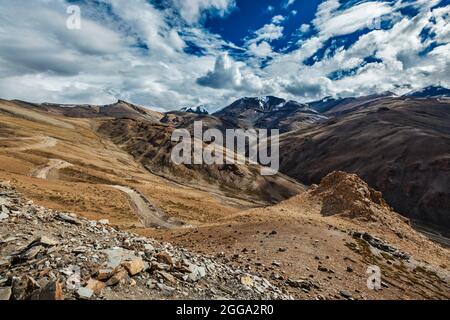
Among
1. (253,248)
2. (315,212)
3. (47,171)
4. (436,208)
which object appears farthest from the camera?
(436,208)

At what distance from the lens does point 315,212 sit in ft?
203

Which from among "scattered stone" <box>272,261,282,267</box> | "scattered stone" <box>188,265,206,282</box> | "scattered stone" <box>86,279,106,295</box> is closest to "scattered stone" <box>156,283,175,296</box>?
"scattered stone" <box>188,265,206,282</box>

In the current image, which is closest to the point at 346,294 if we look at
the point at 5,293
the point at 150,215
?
the point at 5,293

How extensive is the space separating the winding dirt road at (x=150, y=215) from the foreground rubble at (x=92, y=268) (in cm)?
5264

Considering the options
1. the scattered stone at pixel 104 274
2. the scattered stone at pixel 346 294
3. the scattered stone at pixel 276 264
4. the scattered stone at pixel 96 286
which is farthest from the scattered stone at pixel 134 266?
the scattered stone at pixel 346 294

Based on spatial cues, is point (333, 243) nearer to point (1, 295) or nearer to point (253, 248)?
point (253, 248)

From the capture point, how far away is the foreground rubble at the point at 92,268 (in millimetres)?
18078

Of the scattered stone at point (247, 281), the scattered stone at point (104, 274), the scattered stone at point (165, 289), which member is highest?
the scattered stone at point (104, 274)

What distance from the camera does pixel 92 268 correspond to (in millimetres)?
20047

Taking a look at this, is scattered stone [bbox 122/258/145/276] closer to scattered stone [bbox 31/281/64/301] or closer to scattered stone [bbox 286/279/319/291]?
scattered stone [bbox 31/281/64/301]

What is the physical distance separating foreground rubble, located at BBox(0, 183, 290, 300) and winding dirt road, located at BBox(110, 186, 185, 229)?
173ft

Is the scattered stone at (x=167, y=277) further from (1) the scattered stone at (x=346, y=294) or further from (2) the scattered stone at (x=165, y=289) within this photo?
(1) the scattered stone at (x=346, y=294)
